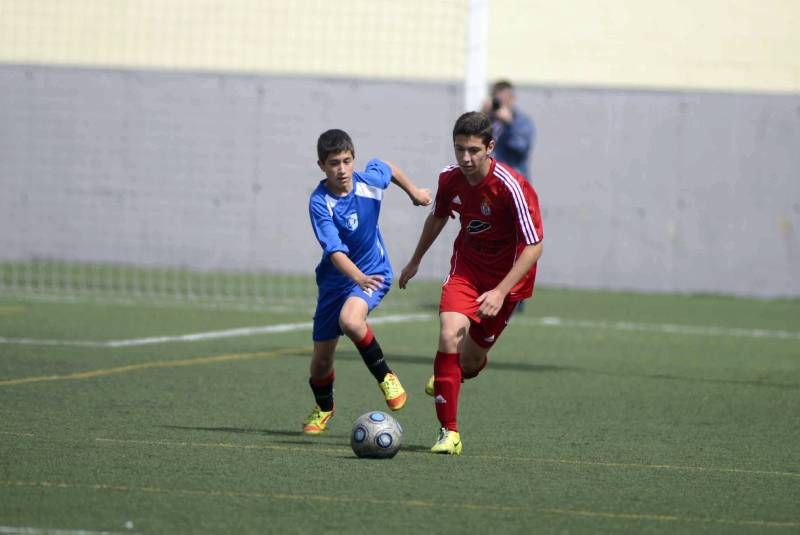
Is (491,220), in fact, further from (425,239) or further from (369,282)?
(369,282)

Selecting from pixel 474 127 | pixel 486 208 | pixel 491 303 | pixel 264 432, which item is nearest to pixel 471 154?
pixel 474 127

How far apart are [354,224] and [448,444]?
1.67 meters

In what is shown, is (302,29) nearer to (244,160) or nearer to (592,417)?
(244,160)

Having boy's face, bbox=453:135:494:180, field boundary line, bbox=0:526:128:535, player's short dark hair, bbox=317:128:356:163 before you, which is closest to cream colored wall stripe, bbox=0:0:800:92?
player's short dark hair, bbox=317:128:356:163

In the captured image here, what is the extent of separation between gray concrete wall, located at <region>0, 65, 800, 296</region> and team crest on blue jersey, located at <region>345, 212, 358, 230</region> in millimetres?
11312

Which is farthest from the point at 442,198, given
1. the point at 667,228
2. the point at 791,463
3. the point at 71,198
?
the point at 71,198

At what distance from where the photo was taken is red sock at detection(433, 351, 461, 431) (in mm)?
7660

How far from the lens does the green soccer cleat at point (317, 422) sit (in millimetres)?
8461

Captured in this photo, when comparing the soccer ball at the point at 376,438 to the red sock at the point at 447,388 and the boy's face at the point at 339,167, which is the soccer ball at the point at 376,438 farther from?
the boy's face at the point at 339,167

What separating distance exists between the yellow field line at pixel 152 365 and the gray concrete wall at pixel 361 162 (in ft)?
24.9

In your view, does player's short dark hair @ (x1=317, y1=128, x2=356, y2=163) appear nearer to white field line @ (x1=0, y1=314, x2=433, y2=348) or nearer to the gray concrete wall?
white field line @ (x1=0, y1=314, x2=433, y2=348)

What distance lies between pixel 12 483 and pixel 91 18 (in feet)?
53.2

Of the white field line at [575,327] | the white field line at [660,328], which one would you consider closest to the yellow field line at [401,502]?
the white field line at [575,327]

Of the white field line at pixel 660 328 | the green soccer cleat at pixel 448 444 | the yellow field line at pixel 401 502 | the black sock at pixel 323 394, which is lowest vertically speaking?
the white field line at pixel 660 328
